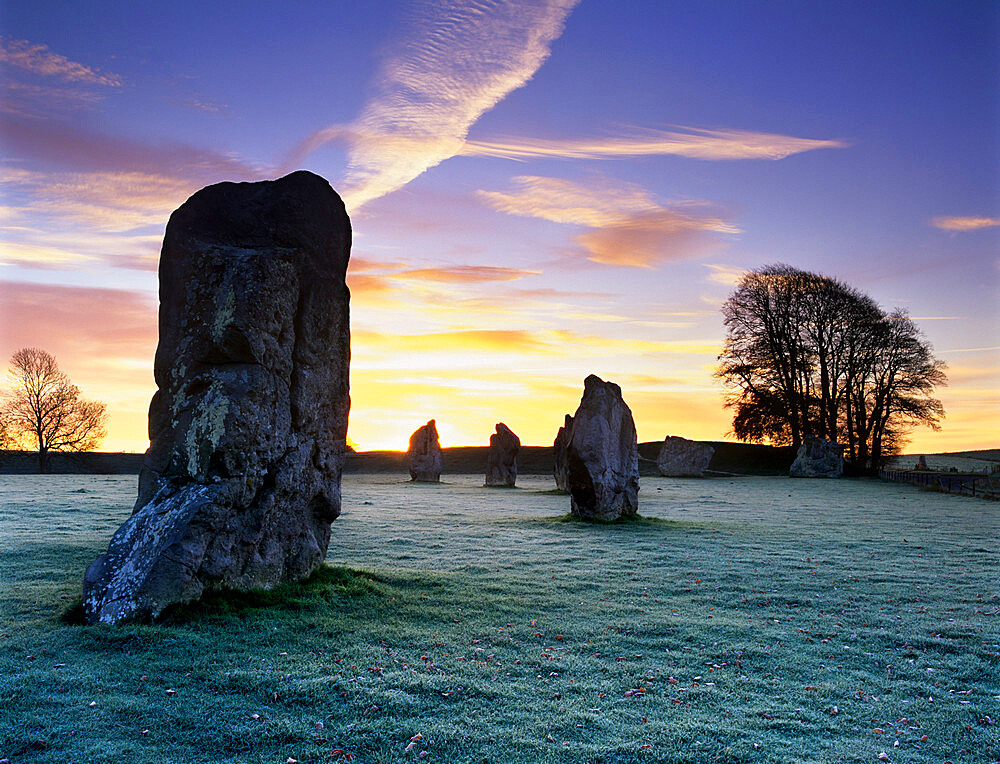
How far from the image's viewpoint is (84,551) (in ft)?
34.5

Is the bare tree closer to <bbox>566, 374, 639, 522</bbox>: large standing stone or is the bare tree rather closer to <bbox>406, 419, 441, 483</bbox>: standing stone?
<bbox>406, 419, 441, 483</bbox>: standing stone

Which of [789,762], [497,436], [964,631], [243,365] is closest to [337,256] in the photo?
[243,365]

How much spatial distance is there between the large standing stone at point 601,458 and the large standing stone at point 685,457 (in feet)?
75.0

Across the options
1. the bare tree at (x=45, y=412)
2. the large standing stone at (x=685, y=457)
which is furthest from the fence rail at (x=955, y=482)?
the bare tree at (x=45, y=412)

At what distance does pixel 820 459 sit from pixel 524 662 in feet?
117

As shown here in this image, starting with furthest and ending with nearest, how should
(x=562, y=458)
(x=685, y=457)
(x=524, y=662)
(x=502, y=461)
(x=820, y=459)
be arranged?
(x=685, y=457), (x=820, y=459), (x=502, y=461), (x=562, y=458), (x=524, y=662)

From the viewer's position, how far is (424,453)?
33.6 m

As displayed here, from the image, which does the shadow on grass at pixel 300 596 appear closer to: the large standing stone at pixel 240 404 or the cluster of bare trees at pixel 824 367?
the large standing stone at pixel 240 404

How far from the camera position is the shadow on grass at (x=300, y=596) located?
675cm

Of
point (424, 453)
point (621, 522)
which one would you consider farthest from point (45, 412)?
point (621, 522)

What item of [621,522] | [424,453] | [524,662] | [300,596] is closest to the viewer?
[524,662]

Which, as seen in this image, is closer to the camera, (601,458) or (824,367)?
(601,458)

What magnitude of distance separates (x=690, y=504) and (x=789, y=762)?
762 inches

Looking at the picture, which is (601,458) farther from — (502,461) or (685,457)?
(685,457)
